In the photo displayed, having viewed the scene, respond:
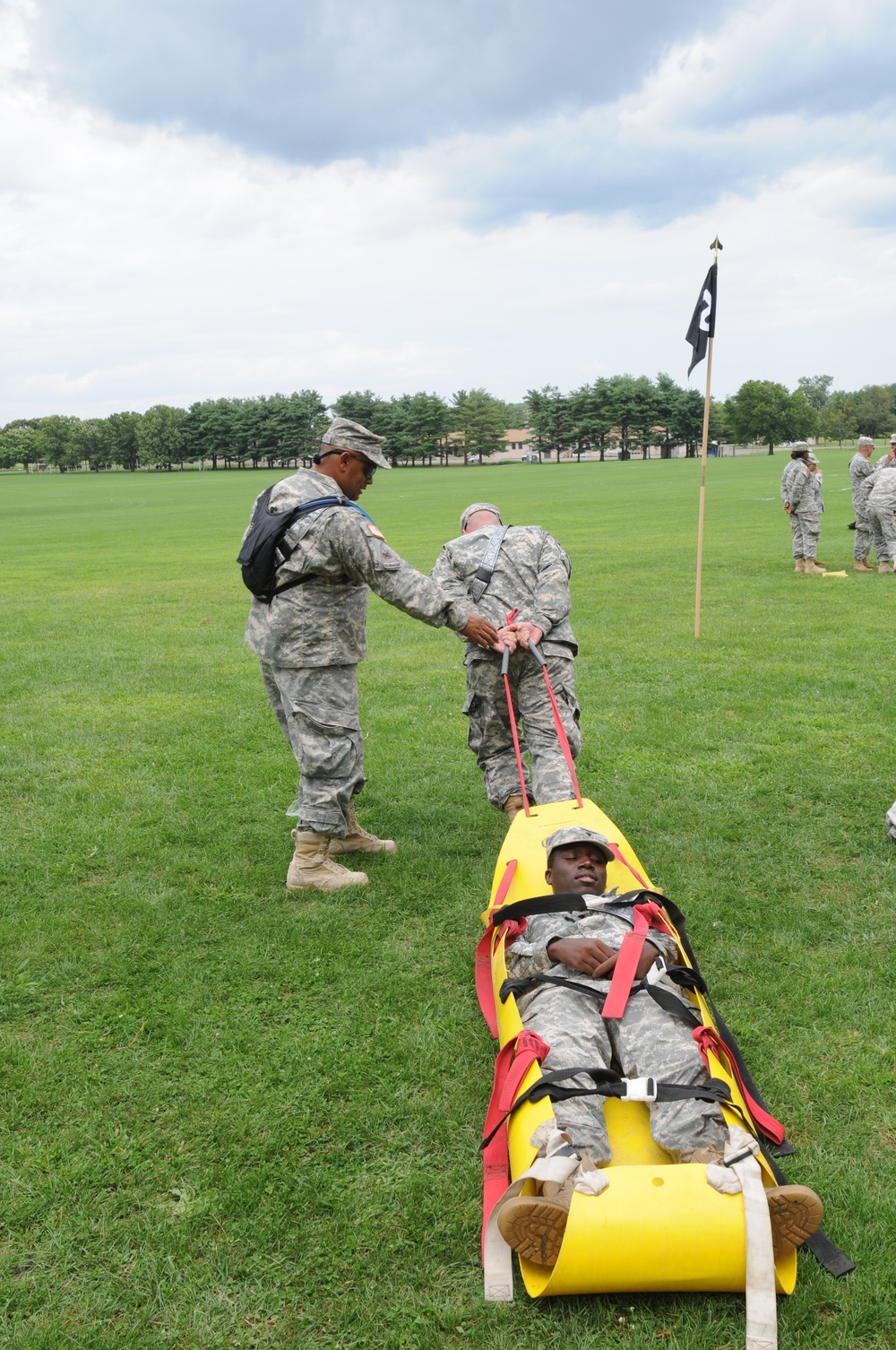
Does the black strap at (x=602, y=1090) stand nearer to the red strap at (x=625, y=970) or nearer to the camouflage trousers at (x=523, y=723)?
the red strap at (x=625, y=970)

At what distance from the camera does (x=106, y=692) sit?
10375 millimetres

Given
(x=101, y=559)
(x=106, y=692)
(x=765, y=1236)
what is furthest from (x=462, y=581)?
(x=101, y=559)

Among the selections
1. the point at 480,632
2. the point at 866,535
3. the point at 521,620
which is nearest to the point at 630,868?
the point at 480,632

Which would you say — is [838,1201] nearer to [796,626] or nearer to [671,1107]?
[671,1107]

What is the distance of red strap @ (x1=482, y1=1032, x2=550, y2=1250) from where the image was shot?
10.2 feet

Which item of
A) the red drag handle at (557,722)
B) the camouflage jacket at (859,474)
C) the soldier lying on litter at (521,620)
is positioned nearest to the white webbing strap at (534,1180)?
the red drag handle at (557,722)

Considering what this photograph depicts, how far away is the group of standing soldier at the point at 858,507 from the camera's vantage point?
15.9 m

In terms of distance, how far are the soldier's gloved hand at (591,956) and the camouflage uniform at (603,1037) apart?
0.05 metres

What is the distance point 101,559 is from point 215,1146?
72.8ft

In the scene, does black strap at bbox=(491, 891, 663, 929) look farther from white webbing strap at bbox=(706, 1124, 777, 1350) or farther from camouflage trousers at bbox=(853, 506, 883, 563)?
Result: camouflage trousers at bbox=(853, 506, 883, 563)

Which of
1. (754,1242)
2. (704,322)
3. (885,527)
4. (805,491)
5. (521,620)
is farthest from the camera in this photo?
(885,527)

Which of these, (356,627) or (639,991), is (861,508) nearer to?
(356,627)

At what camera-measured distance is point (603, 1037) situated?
3.40m

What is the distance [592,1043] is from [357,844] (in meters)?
2.91
